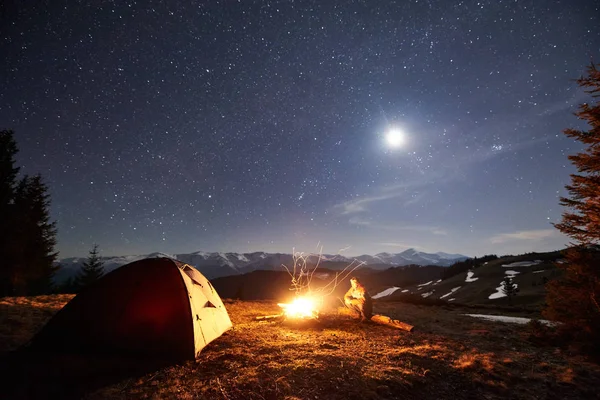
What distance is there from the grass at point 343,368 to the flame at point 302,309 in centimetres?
73

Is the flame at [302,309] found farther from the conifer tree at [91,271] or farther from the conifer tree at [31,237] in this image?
the conifer tree at [91,271]

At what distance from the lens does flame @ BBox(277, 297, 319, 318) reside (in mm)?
13734

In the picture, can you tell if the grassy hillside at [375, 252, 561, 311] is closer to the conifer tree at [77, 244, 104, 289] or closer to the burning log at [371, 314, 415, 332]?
the burning log at [371, 314, 415, 332]

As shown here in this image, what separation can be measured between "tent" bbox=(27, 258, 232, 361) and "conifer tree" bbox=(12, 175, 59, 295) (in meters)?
30.5

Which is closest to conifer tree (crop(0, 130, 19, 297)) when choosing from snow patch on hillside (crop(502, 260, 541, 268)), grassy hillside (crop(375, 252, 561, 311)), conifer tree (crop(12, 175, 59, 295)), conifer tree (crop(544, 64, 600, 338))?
conifer tree (crop(12, 175, 59, 295))

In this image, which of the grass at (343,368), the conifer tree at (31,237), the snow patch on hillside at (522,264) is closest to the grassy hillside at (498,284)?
the snow patch on hillside at (522,264)

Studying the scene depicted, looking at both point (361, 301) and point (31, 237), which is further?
point (31, 237)

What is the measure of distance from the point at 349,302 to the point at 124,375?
1103 centimetres

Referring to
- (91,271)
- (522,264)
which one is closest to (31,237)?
(91,271)

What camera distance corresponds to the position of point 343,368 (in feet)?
25.7

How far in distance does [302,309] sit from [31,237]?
119ft

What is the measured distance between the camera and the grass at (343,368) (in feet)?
21.3

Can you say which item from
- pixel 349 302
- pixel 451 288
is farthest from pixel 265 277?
pixel 349 302

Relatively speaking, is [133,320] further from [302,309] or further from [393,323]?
[393,323]
